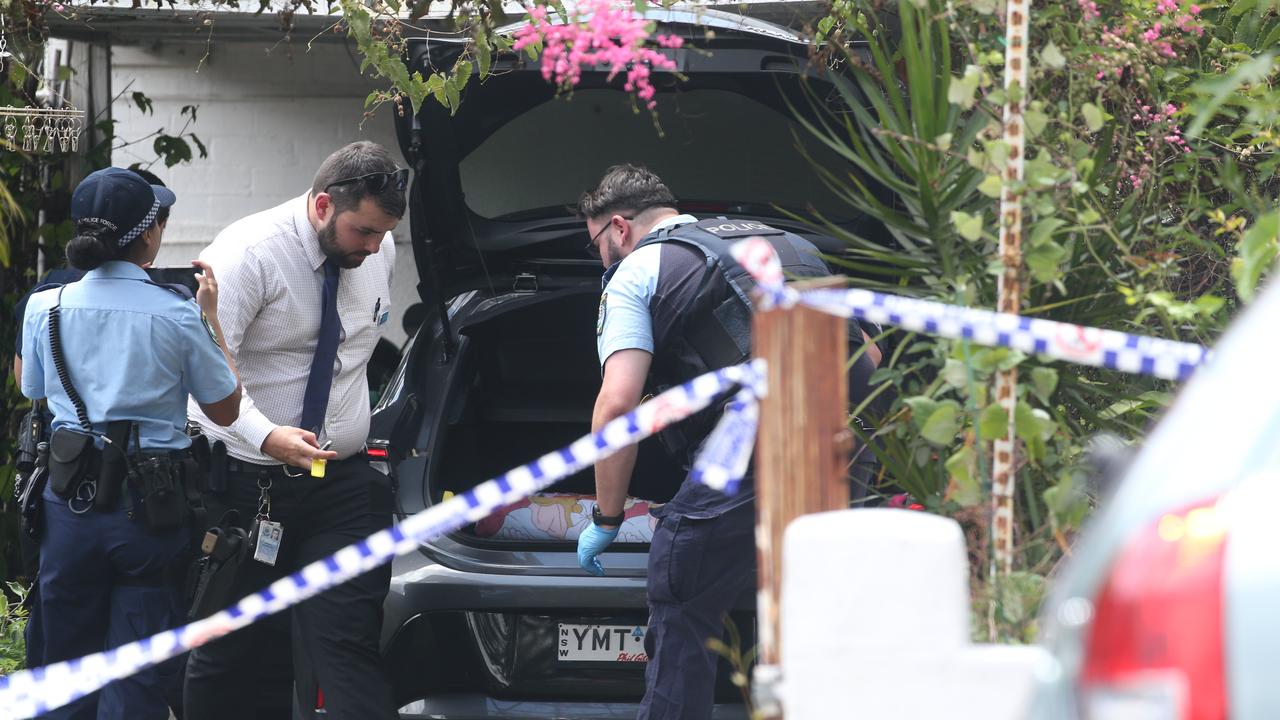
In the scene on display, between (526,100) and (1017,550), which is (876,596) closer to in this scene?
(1017,550)

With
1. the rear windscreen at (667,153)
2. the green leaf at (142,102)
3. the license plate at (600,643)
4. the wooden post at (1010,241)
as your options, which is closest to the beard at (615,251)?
the rear windscreen at (667,153)

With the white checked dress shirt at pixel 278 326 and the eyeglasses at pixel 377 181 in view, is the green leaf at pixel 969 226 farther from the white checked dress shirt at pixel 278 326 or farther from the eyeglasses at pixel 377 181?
the white checked dress shirt at pixel 278 326

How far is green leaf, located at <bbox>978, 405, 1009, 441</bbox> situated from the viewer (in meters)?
2.58

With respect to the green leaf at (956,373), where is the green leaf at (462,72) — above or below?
above

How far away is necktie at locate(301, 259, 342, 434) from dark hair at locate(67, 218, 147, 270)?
0.57 metres

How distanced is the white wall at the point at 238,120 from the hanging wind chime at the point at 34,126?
1.60 metres

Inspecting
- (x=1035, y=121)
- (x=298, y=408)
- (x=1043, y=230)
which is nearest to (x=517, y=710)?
(x=298, y=408)

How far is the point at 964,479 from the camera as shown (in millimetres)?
2643

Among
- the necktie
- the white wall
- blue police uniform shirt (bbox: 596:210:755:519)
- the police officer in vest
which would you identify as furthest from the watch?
the white wall

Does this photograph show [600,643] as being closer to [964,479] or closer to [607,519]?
[607,519]

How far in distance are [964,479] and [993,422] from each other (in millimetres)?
131

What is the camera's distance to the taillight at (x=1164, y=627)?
1.33 meters

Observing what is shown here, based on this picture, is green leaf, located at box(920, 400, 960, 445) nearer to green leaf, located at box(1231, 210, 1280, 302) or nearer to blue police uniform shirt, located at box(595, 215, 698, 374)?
green leaf, located at box(1231, 210, 1280, 302)

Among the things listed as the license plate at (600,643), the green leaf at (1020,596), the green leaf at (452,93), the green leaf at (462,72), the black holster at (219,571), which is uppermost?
the green leaf at (462,72)
